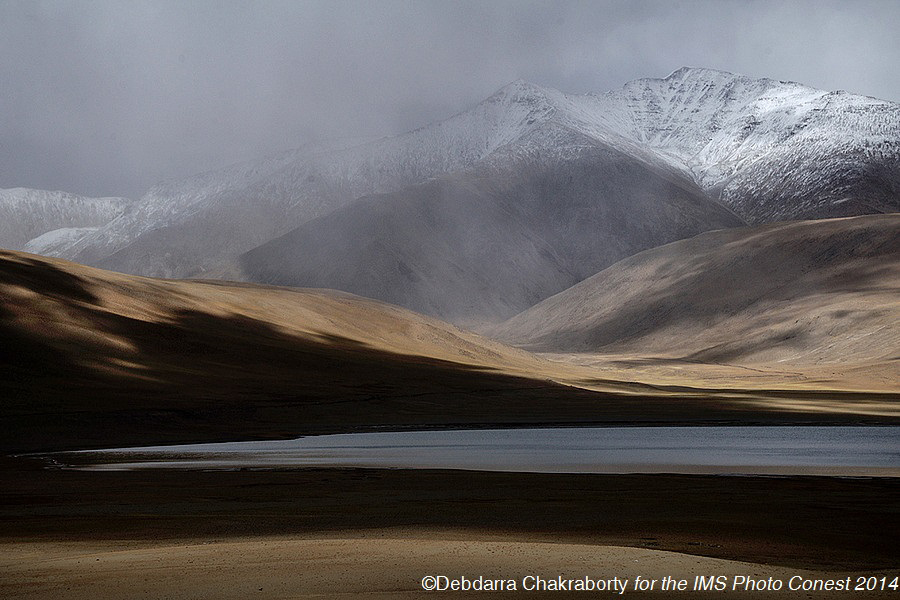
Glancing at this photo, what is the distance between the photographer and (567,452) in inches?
2000

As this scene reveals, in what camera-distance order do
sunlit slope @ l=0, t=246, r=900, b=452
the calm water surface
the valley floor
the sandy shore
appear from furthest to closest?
sunlit slope @ l=0, t=246, r=900, b=452, the calm water surface, the valley floor, the sandy shore

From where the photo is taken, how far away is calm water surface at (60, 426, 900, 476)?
4225cm

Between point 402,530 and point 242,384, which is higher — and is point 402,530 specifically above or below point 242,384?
below

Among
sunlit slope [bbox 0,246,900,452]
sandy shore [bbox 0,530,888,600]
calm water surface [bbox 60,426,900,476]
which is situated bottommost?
sandy shore [bbox 0,530,888,600]

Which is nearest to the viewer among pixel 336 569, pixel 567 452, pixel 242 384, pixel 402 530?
pixel 336 569

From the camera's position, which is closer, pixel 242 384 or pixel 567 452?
pixel 567 452

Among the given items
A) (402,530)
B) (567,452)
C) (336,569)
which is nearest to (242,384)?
(567,452)

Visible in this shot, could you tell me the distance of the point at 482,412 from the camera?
8694 cm

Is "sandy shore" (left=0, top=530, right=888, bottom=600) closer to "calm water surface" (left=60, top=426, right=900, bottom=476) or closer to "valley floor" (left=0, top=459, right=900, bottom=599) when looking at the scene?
"valley floor" (left=0, top=459, right=900, bottom=599)

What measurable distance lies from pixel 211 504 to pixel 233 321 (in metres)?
88.4

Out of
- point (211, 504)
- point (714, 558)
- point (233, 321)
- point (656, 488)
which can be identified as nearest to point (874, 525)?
point (714, 558)

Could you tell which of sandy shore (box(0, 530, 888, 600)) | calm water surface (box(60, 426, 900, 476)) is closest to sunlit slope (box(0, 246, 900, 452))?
calm water surface (box(60, 426, 900, 476))

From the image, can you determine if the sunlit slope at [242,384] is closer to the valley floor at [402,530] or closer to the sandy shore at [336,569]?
the valley floor at [402,530]

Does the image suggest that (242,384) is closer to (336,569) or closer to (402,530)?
(402,530)
